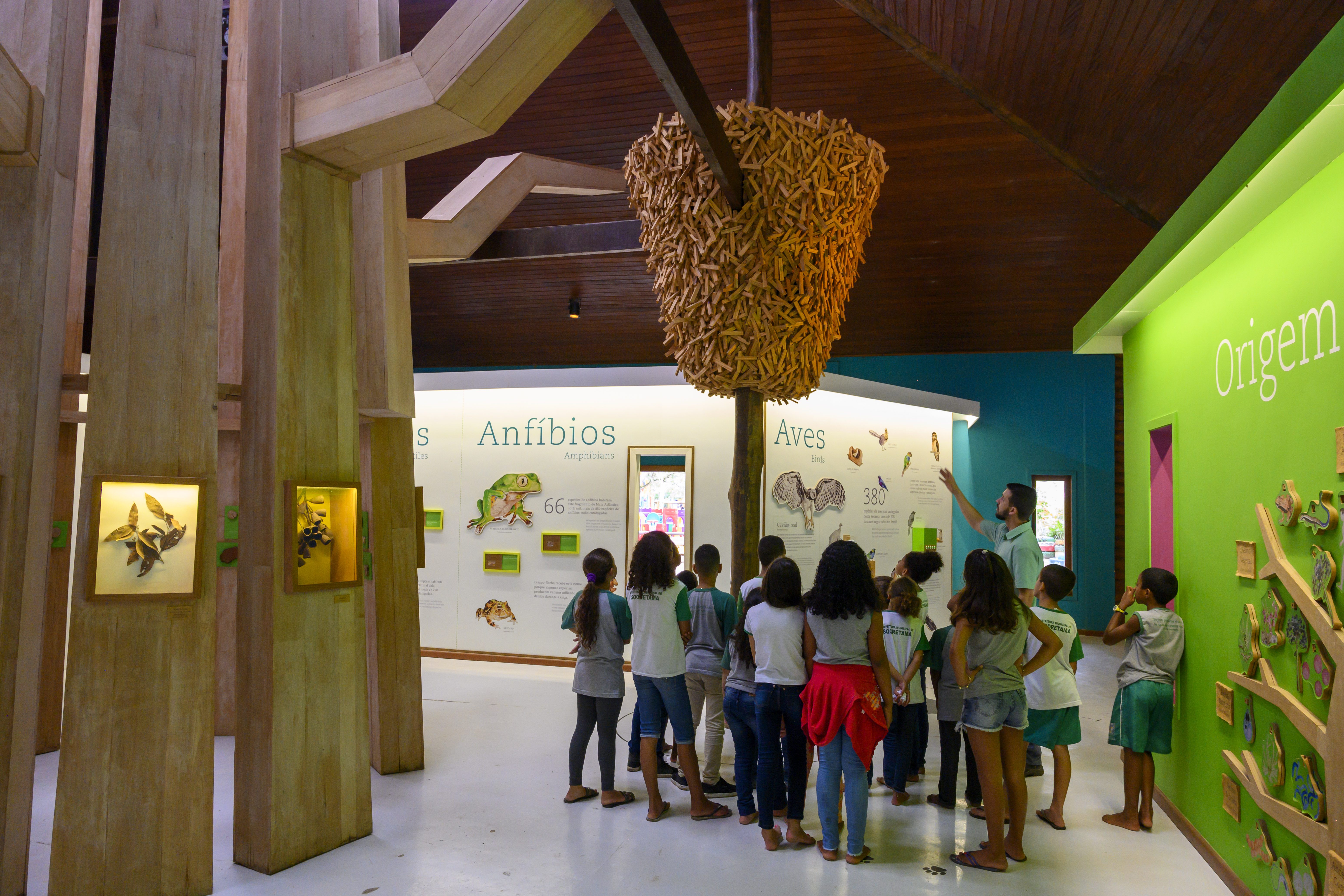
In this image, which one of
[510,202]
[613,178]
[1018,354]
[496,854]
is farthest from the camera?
[1018,354]

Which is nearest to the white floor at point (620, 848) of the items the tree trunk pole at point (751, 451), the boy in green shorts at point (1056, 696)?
the boy in green shorts at point (1056, 696)

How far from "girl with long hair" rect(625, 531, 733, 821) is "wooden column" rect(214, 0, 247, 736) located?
2.79 m

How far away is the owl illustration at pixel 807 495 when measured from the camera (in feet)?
24.9

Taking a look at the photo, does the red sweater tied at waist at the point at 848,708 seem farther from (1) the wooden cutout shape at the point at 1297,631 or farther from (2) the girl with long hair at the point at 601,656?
(1) the wooden cutout shape at the point at 1297,631

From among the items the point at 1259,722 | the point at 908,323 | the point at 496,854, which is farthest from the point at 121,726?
the point at 908,323

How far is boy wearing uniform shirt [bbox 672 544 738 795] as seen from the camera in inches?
171

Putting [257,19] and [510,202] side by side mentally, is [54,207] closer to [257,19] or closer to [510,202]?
[257,19]

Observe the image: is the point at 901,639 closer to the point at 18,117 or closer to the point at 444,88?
the point at 444,88

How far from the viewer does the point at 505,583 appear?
778 centimetres

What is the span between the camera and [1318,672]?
8.67ft

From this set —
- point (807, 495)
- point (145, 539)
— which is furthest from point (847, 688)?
point (807, 495)

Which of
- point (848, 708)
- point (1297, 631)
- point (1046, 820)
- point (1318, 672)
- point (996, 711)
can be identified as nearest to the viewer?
point (1318, 672)

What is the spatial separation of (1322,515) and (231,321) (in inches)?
224

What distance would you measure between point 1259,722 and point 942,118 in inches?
200
